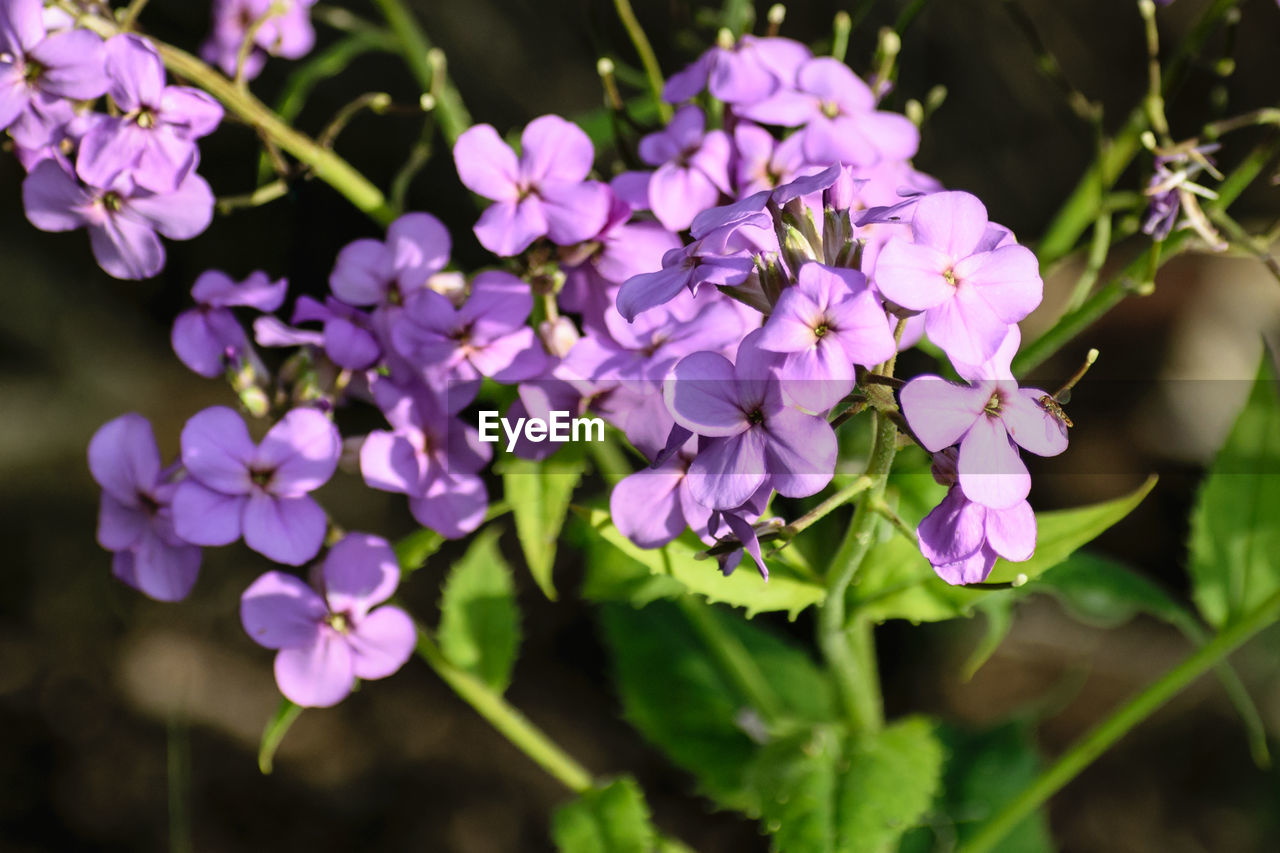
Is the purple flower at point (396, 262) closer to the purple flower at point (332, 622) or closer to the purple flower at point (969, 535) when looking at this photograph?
the purple flower at point (332, 622)

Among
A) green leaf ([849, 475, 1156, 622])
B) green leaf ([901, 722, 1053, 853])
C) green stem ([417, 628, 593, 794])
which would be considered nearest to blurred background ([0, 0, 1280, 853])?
green leaf ([901, 722, 1053, 853])

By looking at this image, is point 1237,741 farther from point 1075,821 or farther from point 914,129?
point 914,129

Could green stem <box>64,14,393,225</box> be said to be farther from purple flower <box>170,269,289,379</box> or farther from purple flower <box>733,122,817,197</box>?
purple flower <box>733,122,817,197</box>

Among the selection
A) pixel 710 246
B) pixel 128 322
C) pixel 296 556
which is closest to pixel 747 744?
pixel 296 556

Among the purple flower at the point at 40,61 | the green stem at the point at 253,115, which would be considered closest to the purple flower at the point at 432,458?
the green stem at the point at 253,115

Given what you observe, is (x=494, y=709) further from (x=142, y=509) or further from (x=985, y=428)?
(x=985, y=428)

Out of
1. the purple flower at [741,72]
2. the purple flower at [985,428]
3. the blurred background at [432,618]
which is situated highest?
the purple flower at [741,72]
